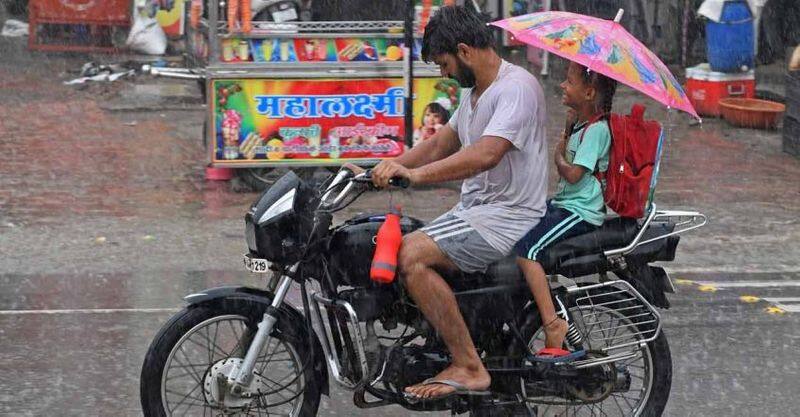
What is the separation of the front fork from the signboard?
5.96m

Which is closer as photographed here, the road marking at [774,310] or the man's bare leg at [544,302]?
the man's bare leg at [544,302]

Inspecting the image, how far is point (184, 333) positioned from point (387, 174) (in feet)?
3.19

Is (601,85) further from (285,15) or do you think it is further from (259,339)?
(285,15)

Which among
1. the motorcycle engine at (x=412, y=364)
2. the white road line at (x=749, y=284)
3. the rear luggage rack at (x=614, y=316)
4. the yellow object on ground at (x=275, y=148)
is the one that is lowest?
the white road line at (x=749, y=284)

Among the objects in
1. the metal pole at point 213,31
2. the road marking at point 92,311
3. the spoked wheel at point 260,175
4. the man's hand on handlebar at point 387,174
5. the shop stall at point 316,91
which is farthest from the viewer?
the spoked wheel at point 260,175

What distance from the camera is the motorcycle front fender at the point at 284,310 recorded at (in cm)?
456

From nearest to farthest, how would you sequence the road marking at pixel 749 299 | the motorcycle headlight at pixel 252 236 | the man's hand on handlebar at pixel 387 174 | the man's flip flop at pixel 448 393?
the man's hand on handlebar at pixel 387 174 < the motorcycle headlight at pixel 252 236 < the man's flip flop at pixel 448 393 < the road marking at pixel 749 299

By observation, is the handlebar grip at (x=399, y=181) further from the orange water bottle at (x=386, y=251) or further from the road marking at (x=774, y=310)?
the road marking at (x=774, y=310)

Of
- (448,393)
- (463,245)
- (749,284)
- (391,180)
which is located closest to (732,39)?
(749,284)

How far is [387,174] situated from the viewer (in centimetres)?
441

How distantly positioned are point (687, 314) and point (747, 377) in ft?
3.83

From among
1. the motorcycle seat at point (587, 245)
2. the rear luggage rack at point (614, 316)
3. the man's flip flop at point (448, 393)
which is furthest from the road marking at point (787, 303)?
the man's flip flop at point (448, 393)

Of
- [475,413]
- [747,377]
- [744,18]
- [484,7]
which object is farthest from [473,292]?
[484,7]

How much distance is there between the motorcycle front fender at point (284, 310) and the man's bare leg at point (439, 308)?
35 cm
